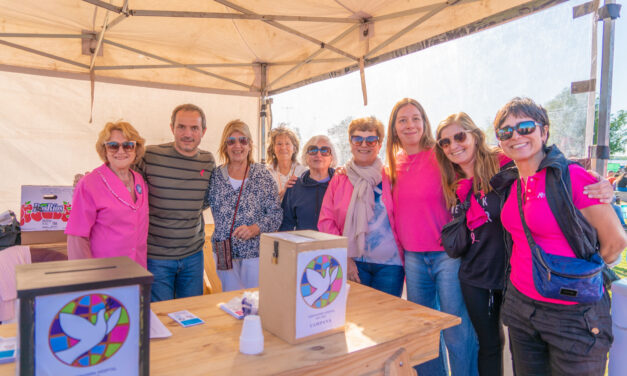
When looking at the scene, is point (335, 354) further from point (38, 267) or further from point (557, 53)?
point (557, 53)

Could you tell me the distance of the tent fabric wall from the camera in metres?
3.94

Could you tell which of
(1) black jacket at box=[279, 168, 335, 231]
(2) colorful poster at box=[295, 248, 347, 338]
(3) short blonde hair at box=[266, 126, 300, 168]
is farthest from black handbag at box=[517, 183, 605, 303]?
(3) short blonde hair at box=[266, 126, 300, 168]

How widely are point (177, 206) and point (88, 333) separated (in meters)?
1.50

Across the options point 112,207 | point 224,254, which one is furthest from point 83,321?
point 224,254

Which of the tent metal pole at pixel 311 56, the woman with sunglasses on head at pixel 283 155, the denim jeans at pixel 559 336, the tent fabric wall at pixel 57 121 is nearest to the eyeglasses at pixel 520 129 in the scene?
the denim jeans at pixel 559 336

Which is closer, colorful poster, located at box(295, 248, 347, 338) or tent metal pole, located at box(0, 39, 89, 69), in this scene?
colorful poster, located at box(295, 248, 347, 338)

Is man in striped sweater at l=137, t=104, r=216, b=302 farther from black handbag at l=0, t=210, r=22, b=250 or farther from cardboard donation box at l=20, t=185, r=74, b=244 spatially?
cardboard donation box at l=20, t=185, r=74, b=244

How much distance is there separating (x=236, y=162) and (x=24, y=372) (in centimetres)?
177

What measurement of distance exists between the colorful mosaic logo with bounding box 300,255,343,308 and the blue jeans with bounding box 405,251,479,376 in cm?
100

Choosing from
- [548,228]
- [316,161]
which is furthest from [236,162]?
[548,228]

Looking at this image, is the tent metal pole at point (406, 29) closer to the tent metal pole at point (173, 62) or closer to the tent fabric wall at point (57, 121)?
the tent metal pole at point (173, 62)

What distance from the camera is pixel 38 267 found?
913 millimetres

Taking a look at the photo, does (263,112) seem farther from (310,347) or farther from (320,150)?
(310,347)

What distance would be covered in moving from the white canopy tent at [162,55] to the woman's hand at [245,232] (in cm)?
200
